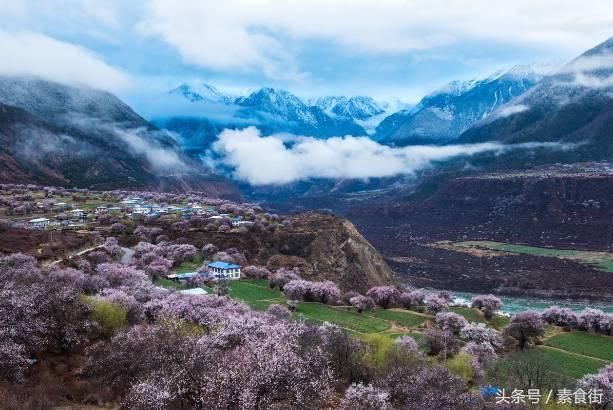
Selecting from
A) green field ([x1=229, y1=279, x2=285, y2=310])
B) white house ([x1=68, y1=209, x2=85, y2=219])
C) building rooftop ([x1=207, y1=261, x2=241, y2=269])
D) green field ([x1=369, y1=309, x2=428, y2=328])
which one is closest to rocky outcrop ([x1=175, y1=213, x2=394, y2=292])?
building rooftop ([x1=207, y1=261, x2=241, y2=269])

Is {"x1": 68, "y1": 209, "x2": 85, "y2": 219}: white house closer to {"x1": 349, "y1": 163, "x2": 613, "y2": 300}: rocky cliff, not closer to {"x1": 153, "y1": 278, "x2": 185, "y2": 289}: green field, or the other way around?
{"x1": 153, "y1": 278, "x2": 185, "y2": 289}: green field

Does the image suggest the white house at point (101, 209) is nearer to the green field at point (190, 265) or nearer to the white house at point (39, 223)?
the white house at point (39, 223)

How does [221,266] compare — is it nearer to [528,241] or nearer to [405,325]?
[405,325]

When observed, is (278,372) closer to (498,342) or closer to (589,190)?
(498,342)

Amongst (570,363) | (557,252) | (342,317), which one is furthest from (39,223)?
(557,252)

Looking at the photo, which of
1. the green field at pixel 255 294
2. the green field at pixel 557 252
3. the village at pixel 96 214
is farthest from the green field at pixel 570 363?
the green field at pixel 557 252

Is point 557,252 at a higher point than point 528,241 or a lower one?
lower

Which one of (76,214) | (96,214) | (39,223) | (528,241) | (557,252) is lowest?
(557,252)
